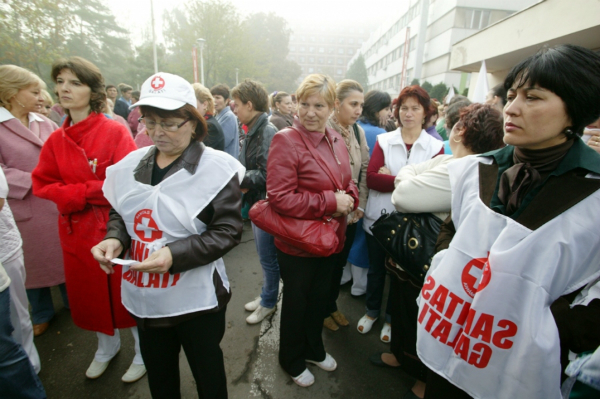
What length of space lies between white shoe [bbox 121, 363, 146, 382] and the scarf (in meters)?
2.75

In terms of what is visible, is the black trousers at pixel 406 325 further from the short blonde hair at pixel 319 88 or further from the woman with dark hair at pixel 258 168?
the short blonde hair at pixel 319 88

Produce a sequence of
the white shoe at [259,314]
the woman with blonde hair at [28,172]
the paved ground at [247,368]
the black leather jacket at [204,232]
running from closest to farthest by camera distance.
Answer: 1. the black leather jacket at [204,232]
2. the paved ground at [247,368]
3. the woman with blonde hair at [28,172]
4. the white shoe at [259,314]

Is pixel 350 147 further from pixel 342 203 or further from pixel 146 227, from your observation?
pixel 146 227

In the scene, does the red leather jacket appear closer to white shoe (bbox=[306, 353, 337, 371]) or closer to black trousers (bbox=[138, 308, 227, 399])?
black trousers (bbox=[138, 308, 227, 399])

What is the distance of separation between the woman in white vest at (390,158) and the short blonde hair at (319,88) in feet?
3.04

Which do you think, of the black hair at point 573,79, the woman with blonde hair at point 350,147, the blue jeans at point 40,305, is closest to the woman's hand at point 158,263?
the woman with blonde hair at point 350,147

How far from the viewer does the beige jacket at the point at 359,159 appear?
276cm

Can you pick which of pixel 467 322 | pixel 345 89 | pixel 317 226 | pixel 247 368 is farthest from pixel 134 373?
pixel 345 89

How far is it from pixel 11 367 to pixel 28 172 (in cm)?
174

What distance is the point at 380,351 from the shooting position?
272cm

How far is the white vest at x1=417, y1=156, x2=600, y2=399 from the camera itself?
109 centimetres

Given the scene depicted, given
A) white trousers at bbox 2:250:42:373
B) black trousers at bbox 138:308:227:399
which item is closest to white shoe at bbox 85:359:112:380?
white trousers at bbox 2:250:42:373

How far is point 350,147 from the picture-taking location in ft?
9.07

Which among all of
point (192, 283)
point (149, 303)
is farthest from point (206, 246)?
point (149, 303)
